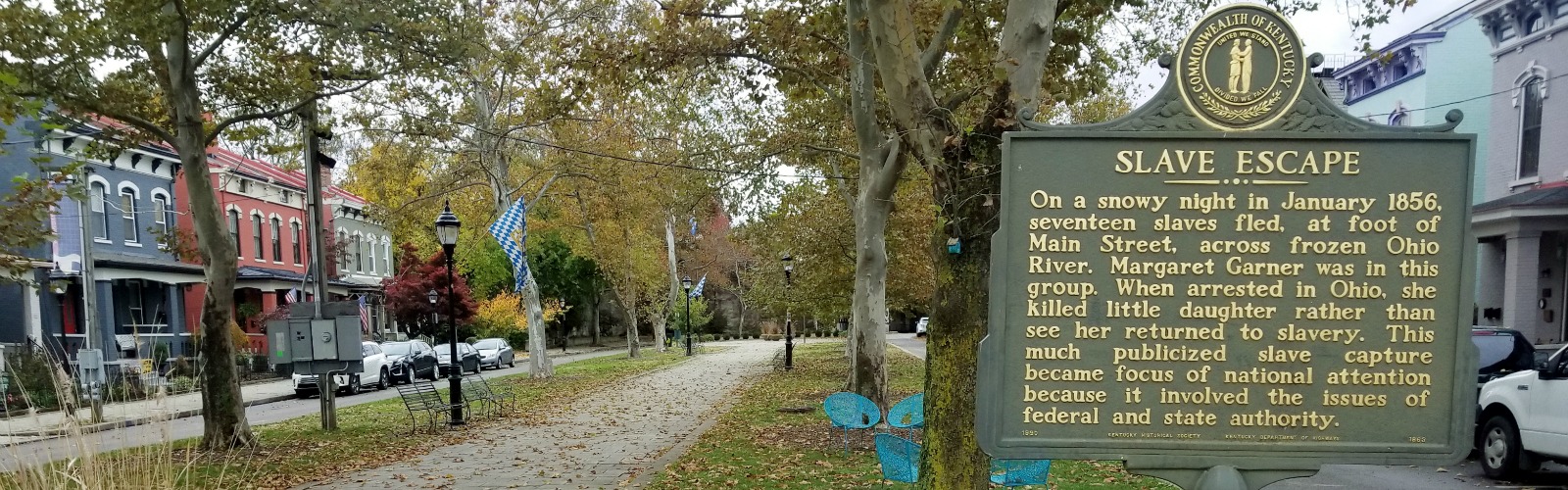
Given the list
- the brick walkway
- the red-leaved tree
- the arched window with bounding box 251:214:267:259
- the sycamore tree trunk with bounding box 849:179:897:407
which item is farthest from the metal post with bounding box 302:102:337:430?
the red-leaved tree

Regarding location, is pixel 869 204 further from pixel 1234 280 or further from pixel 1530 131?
pixel 1530 131

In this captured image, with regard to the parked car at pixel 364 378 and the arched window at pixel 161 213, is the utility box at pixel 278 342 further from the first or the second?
the arched window at pixel 161 213

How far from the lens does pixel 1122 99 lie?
25.1m

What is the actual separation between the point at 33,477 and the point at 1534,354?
50.4ft

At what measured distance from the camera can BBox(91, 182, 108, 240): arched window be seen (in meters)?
27.0

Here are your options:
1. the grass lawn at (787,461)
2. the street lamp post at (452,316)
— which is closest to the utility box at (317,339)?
the street lamp post at (452,316)

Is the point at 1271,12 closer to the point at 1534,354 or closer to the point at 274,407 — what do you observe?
the point at 1534,354

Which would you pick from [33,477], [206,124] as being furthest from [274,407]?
[33,477]

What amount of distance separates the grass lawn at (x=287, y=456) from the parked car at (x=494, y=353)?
14384 millimetres

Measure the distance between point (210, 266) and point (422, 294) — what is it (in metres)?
37.1

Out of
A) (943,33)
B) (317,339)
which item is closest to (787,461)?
(943,33)

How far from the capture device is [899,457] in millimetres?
7059

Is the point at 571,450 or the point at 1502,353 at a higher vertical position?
the point at 1502,353

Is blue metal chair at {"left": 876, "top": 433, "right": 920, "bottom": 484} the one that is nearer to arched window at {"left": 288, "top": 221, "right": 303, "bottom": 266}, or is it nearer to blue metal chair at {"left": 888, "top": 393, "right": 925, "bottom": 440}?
blue metal chair at {"left": 888, "top": 393, "right": 925, "bottom": 440}
